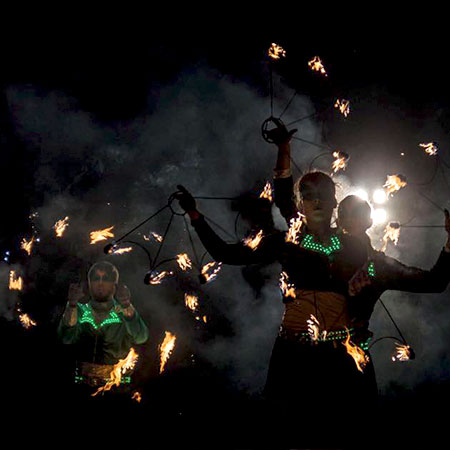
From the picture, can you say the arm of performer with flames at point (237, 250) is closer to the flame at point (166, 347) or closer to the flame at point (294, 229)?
the flame at point (294, 229)

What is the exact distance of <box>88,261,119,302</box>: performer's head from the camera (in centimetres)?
540

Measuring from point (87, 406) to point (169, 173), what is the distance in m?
6.64

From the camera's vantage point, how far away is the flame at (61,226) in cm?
931

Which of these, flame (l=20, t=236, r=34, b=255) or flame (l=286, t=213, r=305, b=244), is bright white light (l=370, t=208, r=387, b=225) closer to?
flame (l=286, t=213, r=305, b=244)

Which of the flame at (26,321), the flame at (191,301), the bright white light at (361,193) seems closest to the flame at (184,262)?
the flame at (191,301)

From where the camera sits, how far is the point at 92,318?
5309mm

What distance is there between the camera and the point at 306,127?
10.4m

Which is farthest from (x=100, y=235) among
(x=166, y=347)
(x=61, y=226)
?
(x=166, y=347)

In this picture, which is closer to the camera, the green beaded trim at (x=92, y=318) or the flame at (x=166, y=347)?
the green beaded trim at (x=92, y=318)

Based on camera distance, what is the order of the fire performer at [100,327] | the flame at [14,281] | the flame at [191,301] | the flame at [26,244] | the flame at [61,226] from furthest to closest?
1. the flame at [191,301]
2. the flame at [61,226]
3. the flame at [26,244]
4. the flame at [14,281]
5. the fire performer at [100,327]

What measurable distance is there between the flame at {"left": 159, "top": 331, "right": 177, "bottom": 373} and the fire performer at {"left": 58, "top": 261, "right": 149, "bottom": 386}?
3.70m

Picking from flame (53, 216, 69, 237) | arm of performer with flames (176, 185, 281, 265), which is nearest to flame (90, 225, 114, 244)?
flame (53, 216, 69, 237)

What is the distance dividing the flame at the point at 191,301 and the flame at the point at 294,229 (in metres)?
A: 7.30

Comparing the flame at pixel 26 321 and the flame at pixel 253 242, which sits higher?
the flame at pixel 26 321
